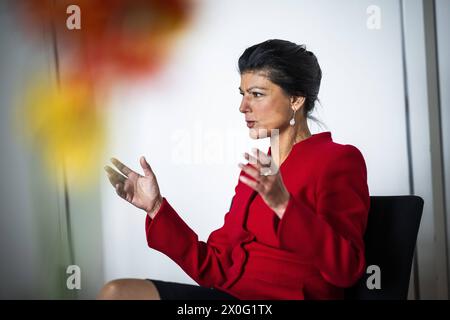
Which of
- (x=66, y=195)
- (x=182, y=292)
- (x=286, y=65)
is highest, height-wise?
(x=286, y=65)

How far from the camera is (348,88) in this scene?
219cm

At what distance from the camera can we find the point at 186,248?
4.84ft

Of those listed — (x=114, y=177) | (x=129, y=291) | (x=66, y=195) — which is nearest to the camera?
(x=129, y=291)

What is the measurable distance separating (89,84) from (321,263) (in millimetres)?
1477

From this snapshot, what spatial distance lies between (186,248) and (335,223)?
17.1 inches

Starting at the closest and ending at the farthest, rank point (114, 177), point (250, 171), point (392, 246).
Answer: point (250, 171), point (392, 246), point (114, 177)

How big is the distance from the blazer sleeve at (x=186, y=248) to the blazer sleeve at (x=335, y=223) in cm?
29

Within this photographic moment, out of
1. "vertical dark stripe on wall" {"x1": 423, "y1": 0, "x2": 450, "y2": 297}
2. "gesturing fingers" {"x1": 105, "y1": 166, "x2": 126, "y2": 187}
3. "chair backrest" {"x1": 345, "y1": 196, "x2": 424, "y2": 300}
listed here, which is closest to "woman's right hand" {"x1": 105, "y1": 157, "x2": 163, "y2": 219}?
"gesturing fingers" {"x1": 105, "y1": 166, "x2": 126, "y2": 187}

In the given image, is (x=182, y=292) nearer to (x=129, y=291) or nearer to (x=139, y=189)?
(x=129, y=291)

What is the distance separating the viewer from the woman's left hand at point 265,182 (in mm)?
1069

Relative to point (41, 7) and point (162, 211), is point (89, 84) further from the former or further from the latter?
point (162, 211)

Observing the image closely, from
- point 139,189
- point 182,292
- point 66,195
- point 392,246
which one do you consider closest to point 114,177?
point 139,189

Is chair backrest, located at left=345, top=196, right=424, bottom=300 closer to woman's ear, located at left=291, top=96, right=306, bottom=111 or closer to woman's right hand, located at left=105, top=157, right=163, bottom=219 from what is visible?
woman's ear, located at left=291, top=96, right=306, bottom=111

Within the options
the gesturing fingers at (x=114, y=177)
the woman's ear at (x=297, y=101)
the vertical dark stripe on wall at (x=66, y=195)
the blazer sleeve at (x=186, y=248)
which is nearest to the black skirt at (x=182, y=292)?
the blazer sleeve at (x=186, y=248)
